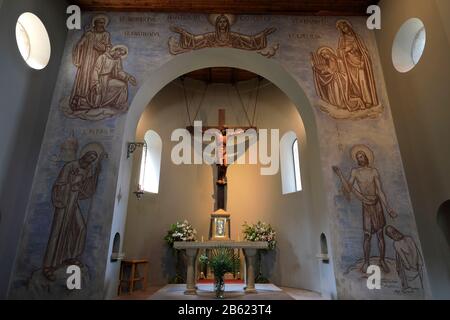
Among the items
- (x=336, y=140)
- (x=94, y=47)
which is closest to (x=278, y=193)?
(x=336, y=140)

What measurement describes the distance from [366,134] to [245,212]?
4.61 m

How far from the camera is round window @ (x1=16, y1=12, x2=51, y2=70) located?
17.4 feet

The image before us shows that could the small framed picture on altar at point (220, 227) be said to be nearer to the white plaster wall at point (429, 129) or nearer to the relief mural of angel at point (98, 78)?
the relief mural of angel at point (98, 78)

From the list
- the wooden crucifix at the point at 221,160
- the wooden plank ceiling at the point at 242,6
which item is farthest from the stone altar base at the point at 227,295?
the wooden plank ceiling at the point at 242,6

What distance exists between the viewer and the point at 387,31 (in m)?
6.11

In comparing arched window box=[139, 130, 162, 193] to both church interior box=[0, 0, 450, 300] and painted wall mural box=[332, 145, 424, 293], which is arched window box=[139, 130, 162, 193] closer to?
church interior box=[0, 0, 450, 300]

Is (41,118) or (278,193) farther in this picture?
(278,193)

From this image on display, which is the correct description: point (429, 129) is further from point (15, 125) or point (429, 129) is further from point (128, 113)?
point (15, 125)

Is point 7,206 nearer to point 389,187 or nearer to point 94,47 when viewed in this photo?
point 94,47

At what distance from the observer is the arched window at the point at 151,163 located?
28.8 feet

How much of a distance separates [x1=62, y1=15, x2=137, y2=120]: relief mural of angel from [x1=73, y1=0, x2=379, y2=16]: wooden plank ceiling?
0.44 meters

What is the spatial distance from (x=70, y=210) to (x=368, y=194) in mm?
5351

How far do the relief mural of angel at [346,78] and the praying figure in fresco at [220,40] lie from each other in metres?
1.17

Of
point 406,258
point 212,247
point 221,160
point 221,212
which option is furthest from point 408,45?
point 212,247
